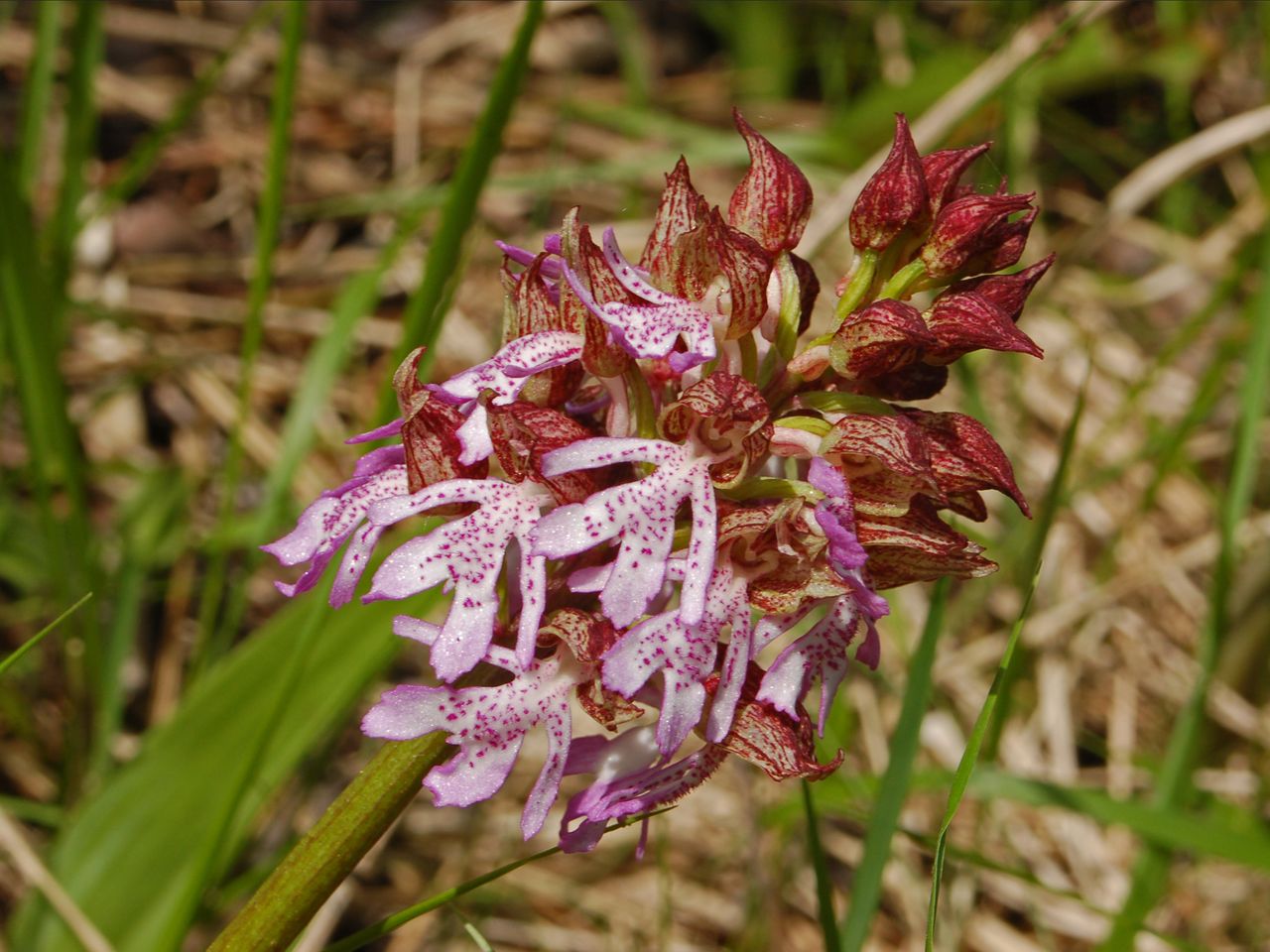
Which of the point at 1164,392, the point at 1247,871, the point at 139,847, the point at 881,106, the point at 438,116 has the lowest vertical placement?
the point at 1247,871

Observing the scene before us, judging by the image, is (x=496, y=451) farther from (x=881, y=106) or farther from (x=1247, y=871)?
(x=881, y=106)

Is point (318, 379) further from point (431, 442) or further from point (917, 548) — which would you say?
point (917, 548)

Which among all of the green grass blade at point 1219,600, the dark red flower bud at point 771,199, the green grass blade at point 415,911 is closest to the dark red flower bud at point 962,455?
the dark red flower bud at point 771,199

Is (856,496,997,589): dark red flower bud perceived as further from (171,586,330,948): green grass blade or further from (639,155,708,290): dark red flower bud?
(171,586,330,948): green grass blade

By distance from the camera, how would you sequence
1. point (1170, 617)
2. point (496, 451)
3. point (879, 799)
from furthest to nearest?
point (1170, 617) < point (879, 799) < point (496, 451)

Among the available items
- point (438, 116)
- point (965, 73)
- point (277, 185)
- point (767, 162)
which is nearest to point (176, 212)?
point (438, 116)

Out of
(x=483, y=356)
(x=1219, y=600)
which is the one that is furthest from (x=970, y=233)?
(x=483, y=356)

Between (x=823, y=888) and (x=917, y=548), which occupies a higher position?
(x=917, y=548)

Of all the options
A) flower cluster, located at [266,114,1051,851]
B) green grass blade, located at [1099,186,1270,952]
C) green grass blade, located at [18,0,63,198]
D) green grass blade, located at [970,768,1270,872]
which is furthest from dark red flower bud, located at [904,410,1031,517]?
green grass blade, located at [18,0,63,198]
